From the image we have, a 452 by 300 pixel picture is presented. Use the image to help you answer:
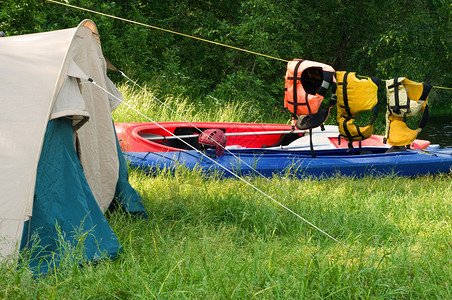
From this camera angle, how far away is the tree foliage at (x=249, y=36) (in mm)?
9672

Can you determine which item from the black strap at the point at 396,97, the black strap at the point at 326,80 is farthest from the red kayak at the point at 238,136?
the black strap at the point at 326,80

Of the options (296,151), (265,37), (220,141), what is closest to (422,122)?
(296,151)

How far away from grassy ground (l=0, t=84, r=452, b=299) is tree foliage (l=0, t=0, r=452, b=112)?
5.81 m

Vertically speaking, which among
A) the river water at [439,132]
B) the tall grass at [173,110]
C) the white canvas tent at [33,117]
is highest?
the white canvas tent at [33,117]

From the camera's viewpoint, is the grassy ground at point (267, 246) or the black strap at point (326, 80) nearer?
the grassy ground at point (267, 246)

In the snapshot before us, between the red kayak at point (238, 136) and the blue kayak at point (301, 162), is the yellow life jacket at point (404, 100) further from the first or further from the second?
the red kayak at point (238, 136)

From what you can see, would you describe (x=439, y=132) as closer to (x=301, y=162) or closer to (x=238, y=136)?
(x=238, y=136)

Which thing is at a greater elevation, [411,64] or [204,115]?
[411,64]

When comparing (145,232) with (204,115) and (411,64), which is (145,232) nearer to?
(204,115)

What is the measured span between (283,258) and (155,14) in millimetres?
10717

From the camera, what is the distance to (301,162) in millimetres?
5148

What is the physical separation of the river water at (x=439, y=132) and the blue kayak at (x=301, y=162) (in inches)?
207

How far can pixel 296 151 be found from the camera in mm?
5547

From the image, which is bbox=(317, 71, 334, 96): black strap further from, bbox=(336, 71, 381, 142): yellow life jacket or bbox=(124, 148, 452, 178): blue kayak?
bbox=(124, 148, 452, 178): blue kayak
